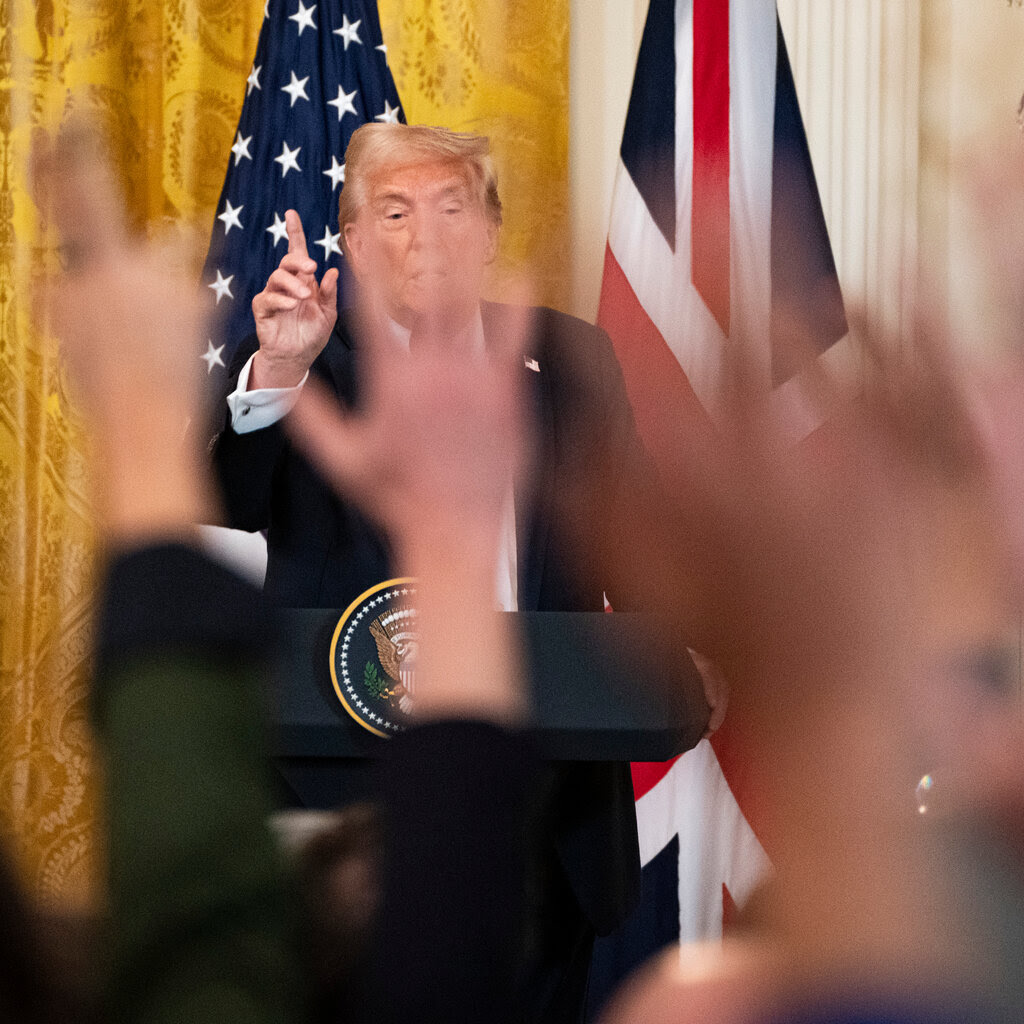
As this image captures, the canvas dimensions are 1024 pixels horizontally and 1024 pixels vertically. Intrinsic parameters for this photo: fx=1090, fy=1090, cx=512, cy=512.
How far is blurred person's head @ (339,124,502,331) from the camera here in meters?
0.51

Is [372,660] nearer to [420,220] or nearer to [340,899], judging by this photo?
[420,220]

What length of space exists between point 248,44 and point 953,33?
1.77 metres

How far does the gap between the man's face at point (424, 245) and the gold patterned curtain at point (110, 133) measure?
110 cm

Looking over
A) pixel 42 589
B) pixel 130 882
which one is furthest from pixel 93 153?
pixel 42 589

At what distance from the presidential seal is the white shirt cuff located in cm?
30

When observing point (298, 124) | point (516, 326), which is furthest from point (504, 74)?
point (516, 326)

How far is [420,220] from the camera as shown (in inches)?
48.4

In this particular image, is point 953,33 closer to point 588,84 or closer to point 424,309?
point 588,84

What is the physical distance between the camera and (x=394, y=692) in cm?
115

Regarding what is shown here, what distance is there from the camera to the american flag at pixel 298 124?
8.38 feet

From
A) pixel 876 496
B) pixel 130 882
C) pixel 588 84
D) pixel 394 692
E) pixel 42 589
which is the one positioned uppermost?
pixel 588 84

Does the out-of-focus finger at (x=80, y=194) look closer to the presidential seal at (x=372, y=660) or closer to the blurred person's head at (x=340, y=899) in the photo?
the blurred person's head at (x=340, y=899)

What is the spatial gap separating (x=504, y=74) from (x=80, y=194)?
2.44 meters

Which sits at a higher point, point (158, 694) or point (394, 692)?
point (158, 694)
